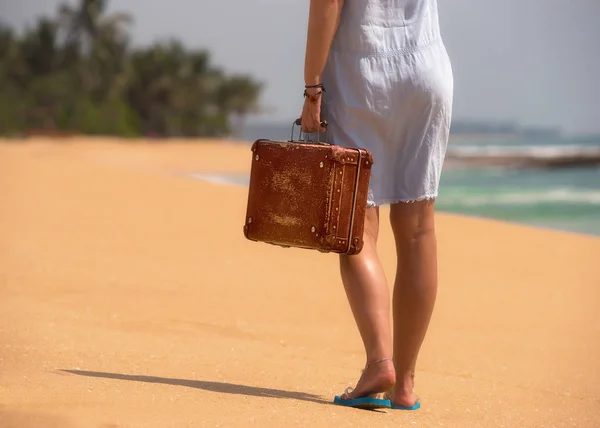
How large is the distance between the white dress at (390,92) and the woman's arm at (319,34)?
65 millimetres

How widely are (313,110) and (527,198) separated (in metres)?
19.3

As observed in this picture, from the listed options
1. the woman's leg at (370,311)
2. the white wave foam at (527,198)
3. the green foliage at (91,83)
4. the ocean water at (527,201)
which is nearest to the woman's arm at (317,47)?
the woman's leg at (370,311)

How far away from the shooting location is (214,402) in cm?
285

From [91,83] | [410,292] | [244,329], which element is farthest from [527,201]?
[91,83]

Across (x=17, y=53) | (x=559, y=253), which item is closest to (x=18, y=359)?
(x=559, y=253)

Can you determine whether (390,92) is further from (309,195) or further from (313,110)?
(309,195)

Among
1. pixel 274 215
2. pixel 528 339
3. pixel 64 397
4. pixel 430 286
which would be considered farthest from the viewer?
pixel 528 339

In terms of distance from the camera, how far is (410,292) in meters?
A: 3.12

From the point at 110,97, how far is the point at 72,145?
14484 millimetres

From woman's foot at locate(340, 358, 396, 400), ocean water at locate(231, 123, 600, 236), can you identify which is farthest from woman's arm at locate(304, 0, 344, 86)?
ocean water at locate(231, 123, 600, 236)

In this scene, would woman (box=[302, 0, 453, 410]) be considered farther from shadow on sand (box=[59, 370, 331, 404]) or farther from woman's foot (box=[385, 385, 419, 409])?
shadow on sand (box=[59, 370, 331, 404])

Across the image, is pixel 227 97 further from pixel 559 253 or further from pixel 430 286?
pixel 430 286

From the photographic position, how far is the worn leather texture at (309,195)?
9.24 ft

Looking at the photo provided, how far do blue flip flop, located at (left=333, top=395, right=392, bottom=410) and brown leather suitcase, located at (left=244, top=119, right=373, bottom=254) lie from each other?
452 millimetres
